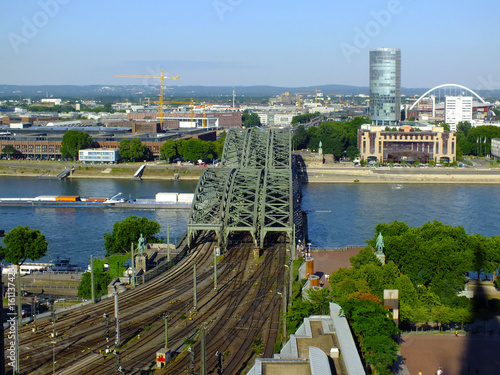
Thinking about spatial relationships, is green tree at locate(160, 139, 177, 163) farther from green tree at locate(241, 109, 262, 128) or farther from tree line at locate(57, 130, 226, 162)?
green tree at locate(241, 109, 262, 128)

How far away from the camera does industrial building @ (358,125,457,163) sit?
52.4 meters

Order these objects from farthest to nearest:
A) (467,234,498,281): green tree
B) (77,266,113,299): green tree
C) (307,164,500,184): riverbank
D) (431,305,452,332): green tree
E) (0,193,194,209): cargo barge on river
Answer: (307,164,500,184): riverbank < (0,193,194,209): cargo barge on river < (467,234,498,281): green tree < (77,266,113,299): green tree < (431,305,452,332): green tree

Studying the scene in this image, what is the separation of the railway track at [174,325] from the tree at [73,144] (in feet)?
120

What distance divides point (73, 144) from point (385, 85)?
34486 millimetres

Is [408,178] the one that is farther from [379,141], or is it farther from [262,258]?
[262,258]

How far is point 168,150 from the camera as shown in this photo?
52312 mm

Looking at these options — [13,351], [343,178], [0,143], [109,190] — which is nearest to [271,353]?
[13,351]

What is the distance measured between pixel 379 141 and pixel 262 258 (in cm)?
3521

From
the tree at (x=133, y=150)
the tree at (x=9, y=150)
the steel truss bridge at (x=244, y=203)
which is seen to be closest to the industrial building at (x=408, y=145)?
the tree at (x=133, y=150)

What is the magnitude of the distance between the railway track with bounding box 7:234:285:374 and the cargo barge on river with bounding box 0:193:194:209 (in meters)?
15.7

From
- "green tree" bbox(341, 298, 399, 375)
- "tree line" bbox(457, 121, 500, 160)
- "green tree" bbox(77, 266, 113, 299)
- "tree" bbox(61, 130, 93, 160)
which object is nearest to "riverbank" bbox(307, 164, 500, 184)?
"tree line" bbox(457, 121, 500, 160)

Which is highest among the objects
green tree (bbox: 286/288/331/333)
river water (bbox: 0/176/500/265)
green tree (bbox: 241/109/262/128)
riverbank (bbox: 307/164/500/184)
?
green tree (bbox: 241/109/262/128)

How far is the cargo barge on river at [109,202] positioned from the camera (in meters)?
35.1

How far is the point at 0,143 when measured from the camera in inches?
2242
